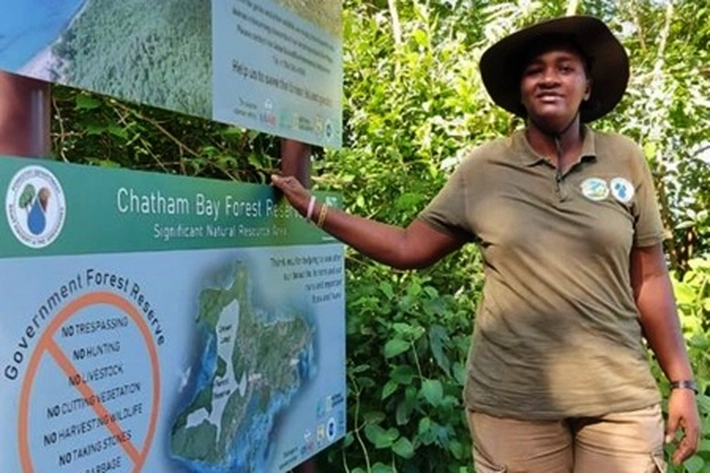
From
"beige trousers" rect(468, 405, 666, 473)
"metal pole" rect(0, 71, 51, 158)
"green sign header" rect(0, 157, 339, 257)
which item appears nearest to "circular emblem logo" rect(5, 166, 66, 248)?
"green sign header" rect(0, 157, 339, 257)

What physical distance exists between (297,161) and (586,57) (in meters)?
0.88

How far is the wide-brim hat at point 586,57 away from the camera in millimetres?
2221

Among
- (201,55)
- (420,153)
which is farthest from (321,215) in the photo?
(420,153)

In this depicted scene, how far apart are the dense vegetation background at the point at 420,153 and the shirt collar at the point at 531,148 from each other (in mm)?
832

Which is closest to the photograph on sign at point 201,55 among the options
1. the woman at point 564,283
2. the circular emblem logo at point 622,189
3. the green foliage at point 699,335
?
the woman at point 564,283

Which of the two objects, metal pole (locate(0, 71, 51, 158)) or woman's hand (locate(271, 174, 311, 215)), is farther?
woman's hand (locate(271, 174, 311, 215))

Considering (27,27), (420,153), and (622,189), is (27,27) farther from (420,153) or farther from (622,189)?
(420,153)

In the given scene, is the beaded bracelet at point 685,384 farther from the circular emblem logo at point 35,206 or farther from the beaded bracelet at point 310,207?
the circular emblem logo at point 35,206

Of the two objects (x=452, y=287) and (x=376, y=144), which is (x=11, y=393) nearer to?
(x=452, y=287)

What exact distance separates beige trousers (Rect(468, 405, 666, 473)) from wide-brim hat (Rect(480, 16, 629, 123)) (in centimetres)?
85

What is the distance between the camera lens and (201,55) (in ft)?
6.44

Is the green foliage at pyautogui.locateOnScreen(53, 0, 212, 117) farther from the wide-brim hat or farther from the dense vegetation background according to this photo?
the dense vegetation background

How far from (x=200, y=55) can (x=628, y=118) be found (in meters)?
3.64

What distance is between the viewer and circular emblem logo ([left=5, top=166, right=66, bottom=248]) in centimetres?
138
